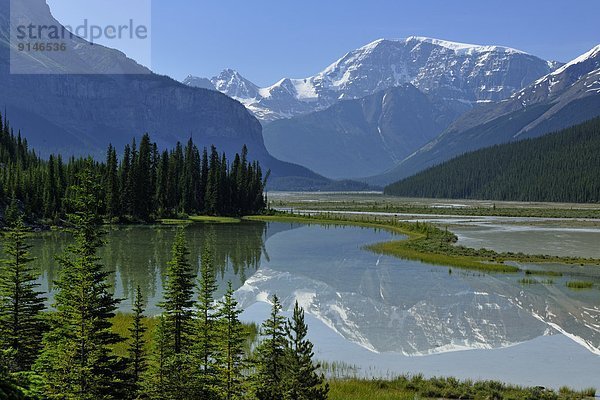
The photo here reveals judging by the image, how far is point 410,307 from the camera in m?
40.8

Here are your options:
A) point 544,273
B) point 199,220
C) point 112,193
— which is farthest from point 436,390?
point 199,220

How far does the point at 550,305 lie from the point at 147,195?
103 m

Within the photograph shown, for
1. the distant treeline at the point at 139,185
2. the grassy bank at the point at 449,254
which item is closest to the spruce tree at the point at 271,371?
the grassy bank at the point at 449,254

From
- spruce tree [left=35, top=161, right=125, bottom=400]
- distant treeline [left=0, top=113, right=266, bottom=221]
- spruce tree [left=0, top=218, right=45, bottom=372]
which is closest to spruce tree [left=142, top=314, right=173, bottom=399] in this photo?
spruce tree [left=35, top=161, right=125, bottom=400]

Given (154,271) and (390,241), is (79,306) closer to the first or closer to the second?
(154,271)

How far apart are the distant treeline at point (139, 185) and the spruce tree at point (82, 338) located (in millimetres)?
75877

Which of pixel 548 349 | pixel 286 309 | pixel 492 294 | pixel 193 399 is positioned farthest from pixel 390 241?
pixel 193 399

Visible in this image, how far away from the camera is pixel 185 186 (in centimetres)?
14125

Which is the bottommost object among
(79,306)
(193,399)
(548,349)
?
(548,349)

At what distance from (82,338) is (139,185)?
367 ft

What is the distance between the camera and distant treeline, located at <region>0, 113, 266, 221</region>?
10644 cm

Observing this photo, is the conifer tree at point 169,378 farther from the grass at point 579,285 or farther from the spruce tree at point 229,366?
the grass at point 579,285

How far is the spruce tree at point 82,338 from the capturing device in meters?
16.8

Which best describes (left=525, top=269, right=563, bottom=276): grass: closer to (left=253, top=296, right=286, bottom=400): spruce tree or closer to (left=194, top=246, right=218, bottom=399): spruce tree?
(left=194, top=246, right=218, bottom=399): spruce tree
